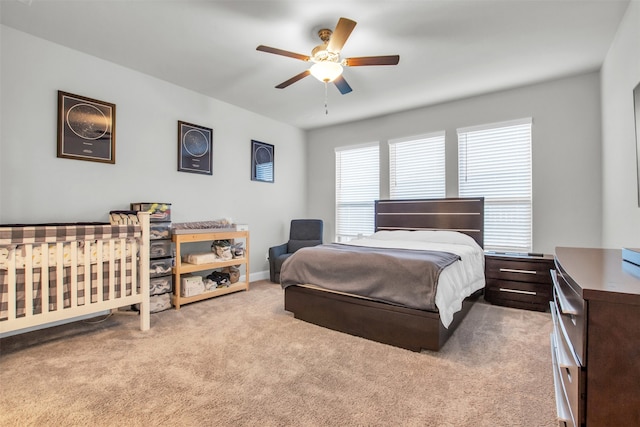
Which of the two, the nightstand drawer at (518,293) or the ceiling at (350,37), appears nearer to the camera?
the ceiling at (350,37)

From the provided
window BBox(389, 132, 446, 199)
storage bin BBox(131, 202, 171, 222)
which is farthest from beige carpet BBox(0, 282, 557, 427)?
window BBox(389, 132, 446, 199)

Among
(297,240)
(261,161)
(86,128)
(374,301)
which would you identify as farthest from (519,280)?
(86,128)

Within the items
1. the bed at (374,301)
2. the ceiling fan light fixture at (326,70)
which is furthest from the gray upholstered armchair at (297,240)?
the ceiling fan light fixture at (326,70)

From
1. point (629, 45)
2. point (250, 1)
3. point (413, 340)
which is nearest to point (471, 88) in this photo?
point (629, 45)

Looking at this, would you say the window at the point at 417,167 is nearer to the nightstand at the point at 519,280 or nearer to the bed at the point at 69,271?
the nightstand at the point at 519,280

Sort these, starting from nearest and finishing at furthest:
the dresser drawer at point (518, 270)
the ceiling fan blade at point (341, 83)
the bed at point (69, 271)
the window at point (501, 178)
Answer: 1. the bed at point (69, 271)
2. the ceiling fan blade at point (341, 83)
3. the dresser drawer at point (518, 270)
4. the window at point (501, 178)

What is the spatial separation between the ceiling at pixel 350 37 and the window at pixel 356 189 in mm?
1449

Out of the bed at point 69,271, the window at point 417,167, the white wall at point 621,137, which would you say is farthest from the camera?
the window at point 417,167

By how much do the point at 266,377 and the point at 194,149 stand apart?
3.07 m

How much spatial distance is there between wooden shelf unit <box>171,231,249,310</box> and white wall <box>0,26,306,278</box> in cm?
45

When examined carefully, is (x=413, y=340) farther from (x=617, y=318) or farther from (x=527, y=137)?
(x=527, y=137)

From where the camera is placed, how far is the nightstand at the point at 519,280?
3.21 m

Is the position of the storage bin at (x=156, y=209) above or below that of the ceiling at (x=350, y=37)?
below

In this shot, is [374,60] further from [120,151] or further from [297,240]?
[297,240]
